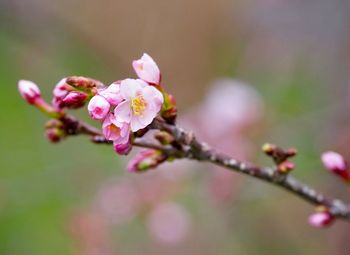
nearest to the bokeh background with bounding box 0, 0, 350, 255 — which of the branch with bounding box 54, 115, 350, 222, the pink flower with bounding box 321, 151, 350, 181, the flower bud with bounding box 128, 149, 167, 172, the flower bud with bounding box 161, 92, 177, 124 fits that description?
the pink flower with bounding box 321, 151, 350, 181

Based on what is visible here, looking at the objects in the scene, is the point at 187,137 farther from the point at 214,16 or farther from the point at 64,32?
the point at 214,16

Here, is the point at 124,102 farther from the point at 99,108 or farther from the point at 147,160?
the point at 147,160

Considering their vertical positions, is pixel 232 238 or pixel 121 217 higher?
pixel 232 238

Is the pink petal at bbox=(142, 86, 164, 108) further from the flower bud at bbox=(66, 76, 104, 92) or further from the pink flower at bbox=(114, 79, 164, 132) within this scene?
the flower bud at bbox=(66, 76, 104, 92)

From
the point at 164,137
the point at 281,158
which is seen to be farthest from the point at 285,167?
the point at 164,137

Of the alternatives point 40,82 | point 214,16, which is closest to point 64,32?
point 40,82

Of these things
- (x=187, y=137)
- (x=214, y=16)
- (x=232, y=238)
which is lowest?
(x=187, y=137)

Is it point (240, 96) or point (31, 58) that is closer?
point (240, 96)
